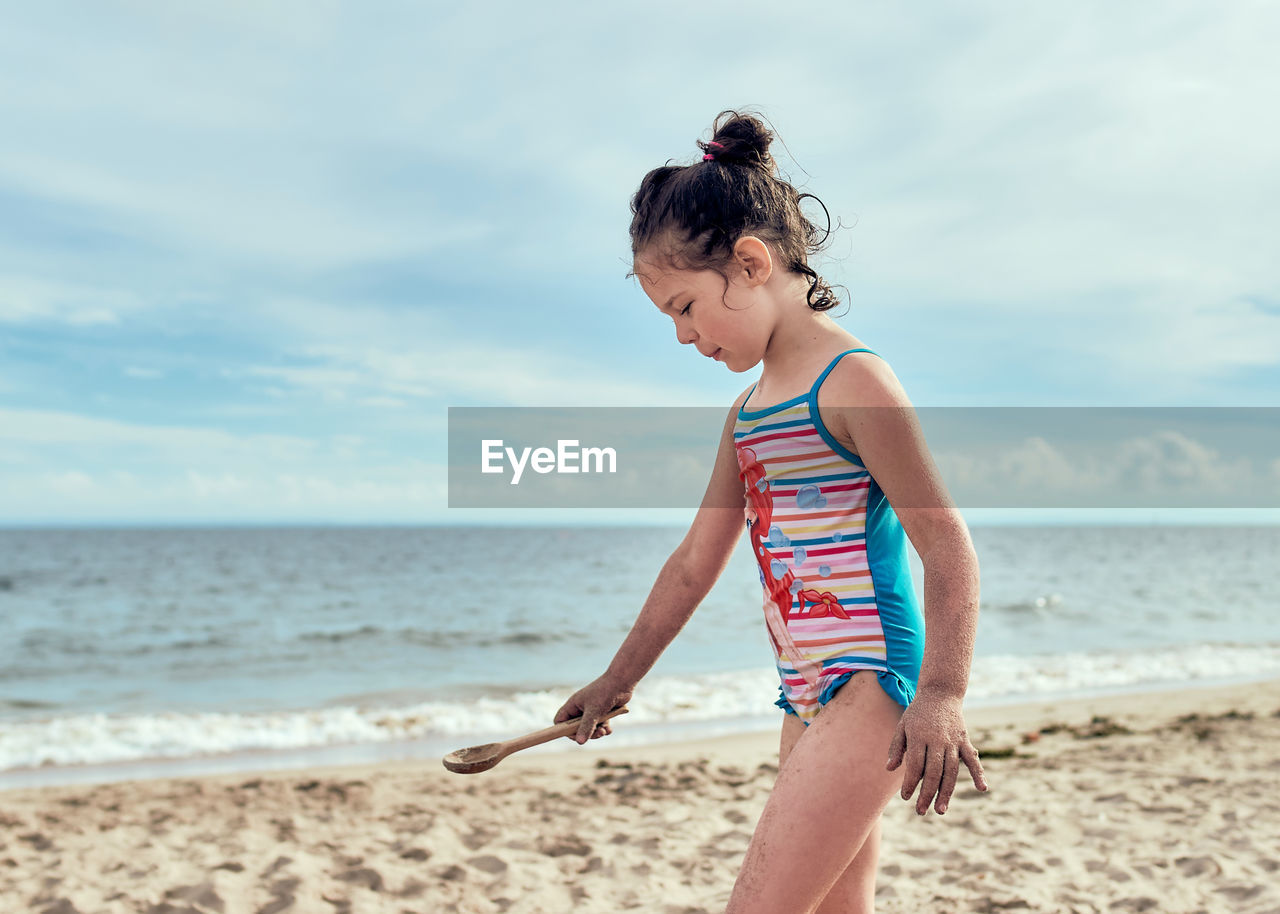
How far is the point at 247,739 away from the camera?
7.43 metres

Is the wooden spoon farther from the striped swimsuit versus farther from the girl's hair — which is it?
the girl's hair

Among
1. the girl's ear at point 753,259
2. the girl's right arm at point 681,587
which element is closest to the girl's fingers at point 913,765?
the girl's right arm at point 681,587

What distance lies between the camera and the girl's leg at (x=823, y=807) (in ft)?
4.62

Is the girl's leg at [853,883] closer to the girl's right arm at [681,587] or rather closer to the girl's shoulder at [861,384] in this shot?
the girl's right arm at [681,587]

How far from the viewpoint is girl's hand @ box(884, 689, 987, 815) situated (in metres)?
1.27

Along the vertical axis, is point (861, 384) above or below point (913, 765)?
above

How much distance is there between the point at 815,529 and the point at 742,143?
29.1 inches

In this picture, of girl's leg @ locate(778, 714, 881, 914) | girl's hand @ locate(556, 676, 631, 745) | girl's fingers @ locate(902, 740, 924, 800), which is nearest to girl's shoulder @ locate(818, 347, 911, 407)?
girl's fingers @ locate(902, 740, 924, 800)

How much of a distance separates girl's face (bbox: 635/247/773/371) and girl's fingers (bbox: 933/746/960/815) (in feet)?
2.49

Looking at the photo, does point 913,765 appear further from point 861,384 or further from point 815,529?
point 861,384

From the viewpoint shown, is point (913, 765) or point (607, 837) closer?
point (913, 765)

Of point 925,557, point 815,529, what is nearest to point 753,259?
point 815,529

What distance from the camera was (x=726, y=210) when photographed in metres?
1.62

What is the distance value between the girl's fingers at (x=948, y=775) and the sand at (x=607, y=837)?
2.48 m
